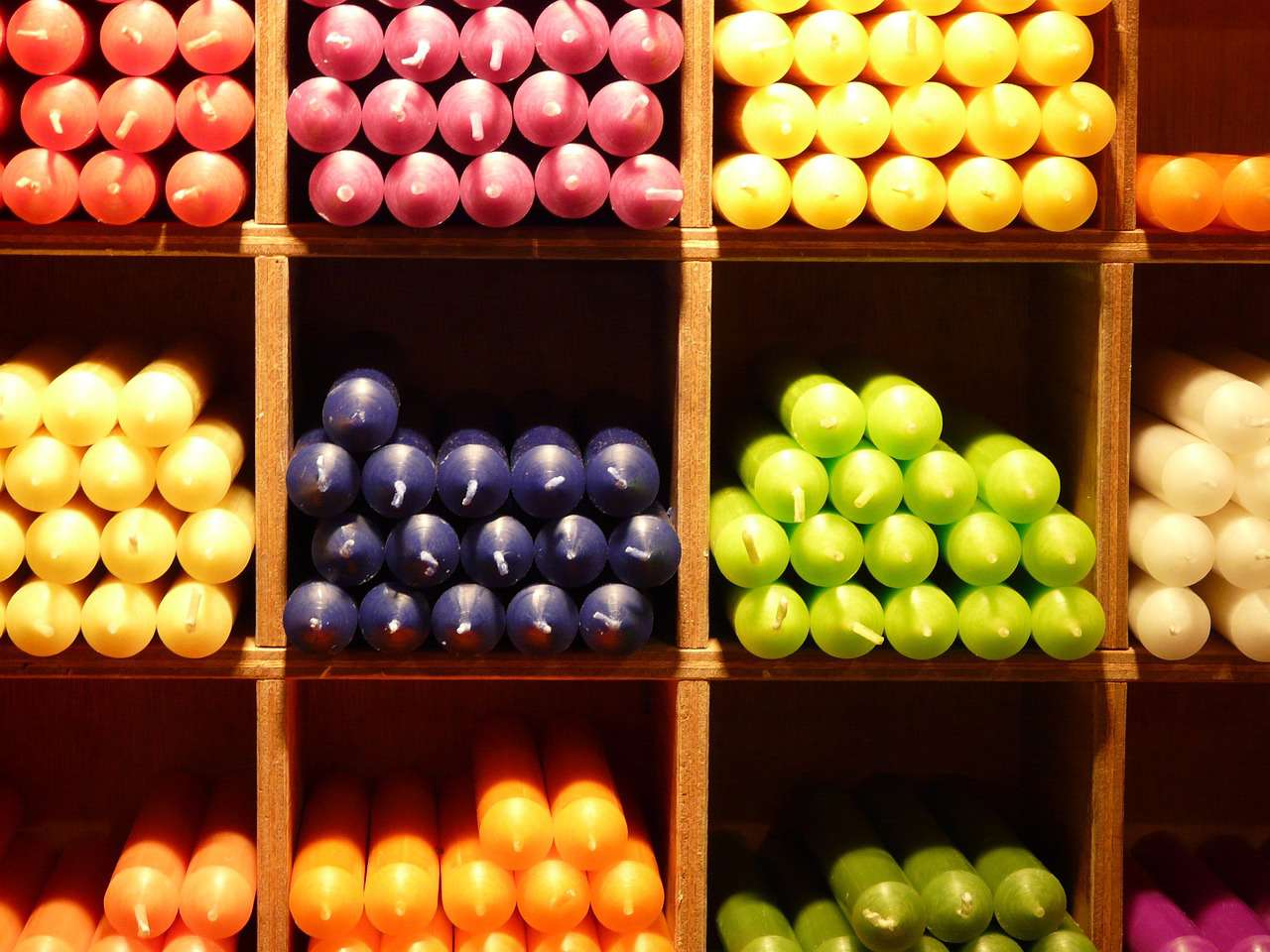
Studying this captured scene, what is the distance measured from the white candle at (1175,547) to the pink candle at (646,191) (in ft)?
2.24

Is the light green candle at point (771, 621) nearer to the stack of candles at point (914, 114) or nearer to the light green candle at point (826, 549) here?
the light green candle at point (826, 549)

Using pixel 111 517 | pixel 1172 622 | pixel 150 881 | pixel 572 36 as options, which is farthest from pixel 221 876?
pixel 1172 622

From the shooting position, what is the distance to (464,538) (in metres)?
1.57

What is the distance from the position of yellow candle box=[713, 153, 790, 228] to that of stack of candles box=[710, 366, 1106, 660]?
210 mm

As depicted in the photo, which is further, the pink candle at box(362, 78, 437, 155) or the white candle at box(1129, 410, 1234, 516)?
the white candle at box(1129, 410, 1234, 516)

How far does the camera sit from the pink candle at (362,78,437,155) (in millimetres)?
1486

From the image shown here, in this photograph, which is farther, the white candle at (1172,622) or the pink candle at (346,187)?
the white candle at (1172,622)

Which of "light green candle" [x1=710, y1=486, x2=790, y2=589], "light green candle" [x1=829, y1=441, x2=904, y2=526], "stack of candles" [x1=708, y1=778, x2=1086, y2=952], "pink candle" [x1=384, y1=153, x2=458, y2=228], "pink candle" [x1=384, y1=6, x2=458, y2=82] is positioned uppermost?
"pink candle" [x1=384, y1=6, x2=458, y2=82]

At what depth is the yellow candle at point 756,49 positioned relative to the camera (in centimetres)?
155

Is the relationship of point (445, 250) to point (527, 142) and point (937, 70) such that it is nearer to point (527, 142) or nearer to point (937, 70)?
point (527, 142)

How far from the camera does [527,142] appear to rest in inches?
65.3

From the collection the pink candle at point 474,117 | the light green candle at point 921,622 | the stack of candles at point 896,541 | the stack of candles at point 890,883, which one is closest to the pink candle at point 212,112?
the pink candle at point 474,117

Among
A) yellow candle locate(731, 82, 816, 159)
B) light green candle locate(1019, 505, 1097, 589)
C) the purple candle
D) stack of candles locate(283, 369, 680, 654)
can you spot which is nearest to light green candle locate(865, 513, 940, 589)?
light green candle locate(1019, 505, 1097, 589)

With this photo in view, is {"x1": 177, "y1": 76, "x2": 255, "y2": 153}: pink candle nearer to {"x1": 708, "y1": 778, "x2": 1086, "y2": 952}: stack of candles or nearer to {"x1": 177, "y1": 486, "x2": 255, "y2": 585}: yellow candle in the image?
{"x1": 177, "y1": 486, "x2": 255, "y2": 585}: yellow candle
